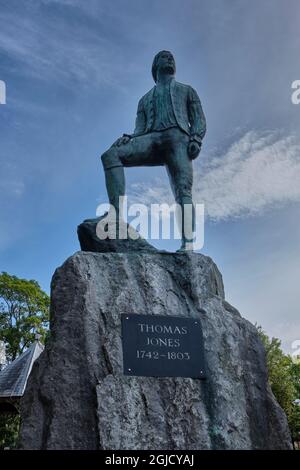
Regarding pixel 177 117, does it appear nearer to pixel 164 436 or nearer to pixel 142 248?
pixel 142 248

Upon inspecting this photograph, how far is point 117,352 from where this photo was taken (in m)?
4.68

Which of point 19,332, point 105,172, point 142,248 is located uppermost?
point 19,332

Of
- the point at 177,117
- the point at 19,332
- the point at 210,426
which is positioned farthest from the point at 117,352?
the point at 19,332

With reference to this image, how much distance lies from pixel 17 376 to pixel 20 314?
11692mm

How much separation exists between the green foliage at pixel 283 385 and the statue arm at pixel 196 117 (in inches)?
558

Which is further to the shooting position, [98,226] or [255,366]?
[98,226]

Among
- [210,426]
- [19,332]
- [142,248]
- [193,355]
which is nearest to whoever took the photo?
[210,426]

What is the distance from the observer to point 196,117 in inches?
265

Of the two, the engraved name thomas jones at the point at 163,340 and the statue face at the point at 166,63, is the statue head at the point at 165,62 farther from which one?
the engraved name thomas jones at the point at 163,340

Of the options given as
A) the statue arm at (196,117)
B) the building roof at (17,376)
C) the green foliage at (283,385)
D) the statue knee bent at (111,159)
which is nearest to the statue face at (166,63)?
the statue arm at (196,117)

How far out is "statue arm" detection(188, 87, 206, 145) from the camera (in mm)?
6598

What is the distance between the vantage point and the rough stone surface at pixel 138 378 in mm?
4309

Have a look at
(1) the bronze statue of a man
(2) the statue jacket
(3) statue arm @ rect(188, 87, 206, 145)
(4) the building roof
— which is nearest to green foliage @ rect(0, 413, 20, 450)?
(4) the building roof
